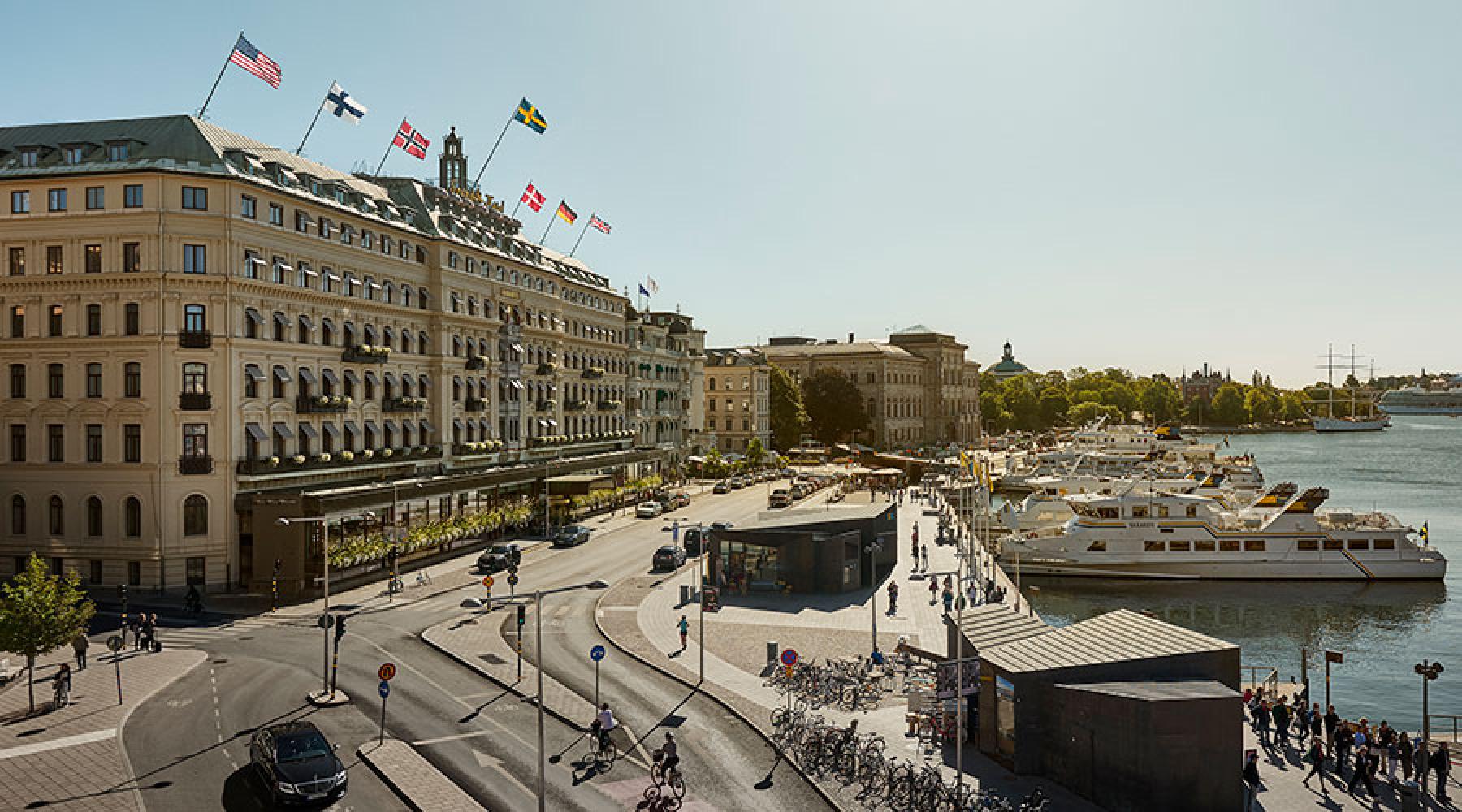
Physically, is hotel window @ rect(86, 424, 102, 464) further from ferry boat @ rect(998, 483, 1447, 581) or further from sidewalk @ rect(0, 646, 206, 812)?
ferry boat @ rect(998, 483, 1447, 581)

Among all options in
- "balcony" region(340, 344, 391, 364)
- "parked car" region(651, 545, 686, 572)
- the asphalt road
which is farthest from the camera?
"balcony" region(340, 344, 391, 364)

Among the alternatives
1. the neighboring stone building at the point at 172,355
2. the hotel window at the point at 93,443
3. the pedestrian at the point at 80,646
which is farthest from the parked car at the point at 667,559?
the hotel window at the point at 93,443

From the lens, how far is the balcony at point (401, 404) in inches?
2657

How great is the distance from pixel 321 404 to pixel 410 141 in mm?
19820

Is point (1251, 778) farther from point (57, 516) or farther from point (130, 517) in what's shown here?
point (57, 516)

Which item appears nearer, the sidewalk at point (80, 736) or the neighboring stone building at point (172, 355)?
the sidewalk at point (80, 736)

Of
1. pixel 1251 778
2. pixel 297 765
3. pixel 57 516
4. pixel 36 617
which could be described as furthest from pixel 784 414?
pixel 297 765

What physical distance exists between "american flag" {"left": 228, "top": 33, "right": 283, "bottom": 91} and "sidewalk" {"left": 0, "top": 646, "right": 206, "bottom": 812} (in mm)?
31205

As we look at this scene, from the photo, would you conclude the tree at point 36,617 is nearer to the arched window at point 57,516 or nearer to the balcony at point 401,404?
the arched window at point 57,516

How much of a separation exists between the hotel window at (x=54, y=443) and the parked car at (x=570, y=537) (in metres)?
31.6

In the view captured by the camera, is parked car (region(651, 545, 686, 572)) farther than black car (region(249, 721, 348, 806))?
Yes

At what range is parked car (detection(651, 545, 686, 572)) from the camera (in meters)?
62.4

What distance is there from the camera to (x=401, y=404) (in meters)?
68.4

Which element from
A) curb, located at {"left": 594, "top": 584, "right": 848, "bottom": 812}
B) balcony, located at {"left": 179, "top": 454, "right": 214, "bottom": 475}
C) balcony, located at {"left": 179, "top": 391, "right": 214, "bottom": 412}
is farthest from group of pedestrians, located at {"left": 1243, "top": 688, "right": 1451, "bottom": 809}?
balcony, located at {"left": 179, "top": 391, "right": 214, "bottom": 412}
